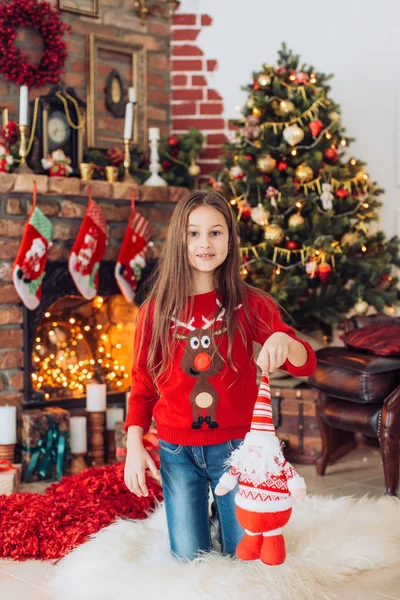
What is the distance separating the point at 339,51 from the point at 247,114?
0.79 metres

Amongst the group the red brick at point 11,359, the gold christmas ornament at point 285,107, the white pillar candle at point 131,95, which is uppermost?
the white pillar candle at point 131,95

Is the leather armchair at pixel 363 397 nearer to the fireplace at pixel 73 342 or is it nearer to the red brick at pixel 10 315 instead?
the fireplace at pixel 73 342

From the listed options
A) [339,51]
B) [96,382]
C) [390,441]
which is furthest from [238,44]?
[390,441]

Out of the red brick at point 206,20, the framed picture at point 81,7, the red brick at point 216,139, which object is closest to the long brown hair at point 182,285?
the framed picture at point 81,7

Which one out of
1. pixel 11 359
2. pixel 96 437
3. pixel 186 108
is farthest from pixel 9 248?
pixel 186 108

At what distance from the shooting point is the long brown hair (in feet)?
8.04

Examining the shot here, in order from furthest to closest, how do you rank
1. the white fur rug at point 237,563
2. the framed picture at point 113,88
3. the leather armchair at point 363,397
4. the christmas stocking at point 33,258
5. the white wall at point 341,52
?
the white wall at point 341,52 < the framed picture at point 113,88 < the christmas stocking at point 33,258 < the leather armchair at point 363,397 < the white fur rug at point 237,563

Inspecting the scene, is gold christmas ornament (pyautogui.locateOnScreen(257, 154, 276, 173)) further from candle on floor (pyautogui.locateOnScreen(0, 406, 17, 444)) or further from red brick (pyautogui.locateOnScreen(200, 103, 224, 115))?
candle on floor (pyautogui.locateOnScreen(0, 406, 17, 444))

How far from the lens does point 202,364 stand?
7.98 ft

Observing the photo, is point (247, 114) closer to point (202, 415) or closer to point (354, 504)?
point (354, 504)

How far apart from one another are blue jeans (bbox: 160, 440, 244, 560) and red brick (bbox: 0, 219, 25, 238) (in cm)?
191

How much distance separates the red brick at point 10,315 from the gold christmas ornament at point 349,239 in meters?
1.65

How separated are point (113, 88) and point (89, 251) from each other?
3.55ft

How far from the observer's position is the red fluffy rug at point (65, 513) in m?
2.86
